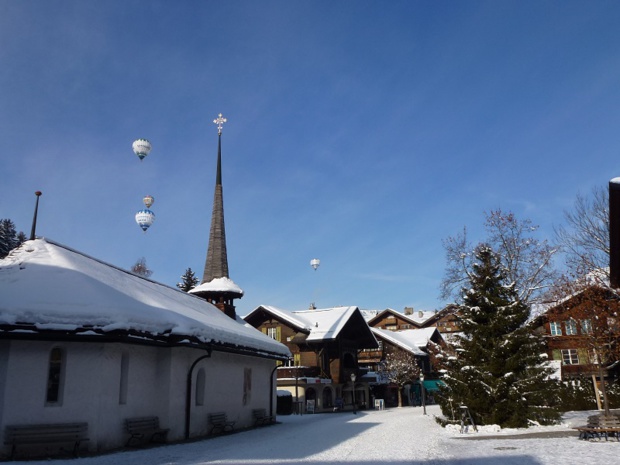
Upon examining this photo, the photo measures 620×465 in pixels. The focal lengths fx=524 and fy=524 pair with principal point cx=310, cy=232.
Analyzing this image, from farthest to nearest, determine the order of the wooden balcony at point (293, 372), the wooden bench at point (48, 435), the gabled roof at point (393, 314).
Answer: the gabled roof at point (393, 314), the wooden balcony at point (293, 372), the wooden bench at point (48, 435)

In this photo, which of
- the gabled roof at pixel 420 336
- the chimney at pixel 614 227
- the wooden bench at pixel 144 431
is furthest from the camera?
the gabled roof at pixel 420 336

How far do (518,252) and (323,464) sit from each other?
2422 cm

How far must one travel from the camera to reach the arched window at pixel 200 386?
19656mm

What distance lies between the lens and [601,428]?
15.0 metres

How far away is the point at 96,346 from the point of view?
14641 millimetres

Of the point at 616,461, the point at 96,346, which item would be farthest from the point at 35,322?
the point at 616,461

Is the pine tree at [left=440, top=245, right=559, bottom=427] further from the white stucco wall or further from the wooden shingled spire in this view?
the wooden shingled spire

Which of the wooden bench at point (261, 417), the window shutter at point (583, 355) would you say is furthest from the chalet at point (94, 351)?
the window shutter at point (583, 355)

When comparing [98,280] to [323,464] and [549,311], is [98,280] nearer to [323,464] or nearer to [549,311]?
[323,464]

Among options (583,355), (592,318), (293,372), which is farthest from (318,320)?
(592,318)

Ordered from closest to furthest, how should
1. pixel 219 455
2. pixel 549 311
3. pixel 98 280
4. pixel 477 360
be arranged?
pixel 219 455
pixel 98 280
pixel 477 360
pixel 549 311

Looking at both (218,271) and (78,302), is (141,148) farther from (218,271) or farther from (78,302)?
(78,302)

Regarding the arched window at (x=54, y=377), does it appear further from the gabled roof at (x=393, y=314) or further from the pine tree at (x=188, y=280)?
the gabled roof at (x=393, y=314)

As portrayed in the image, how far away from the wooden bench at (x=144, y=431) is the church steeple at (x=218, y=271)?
13.5 meters
